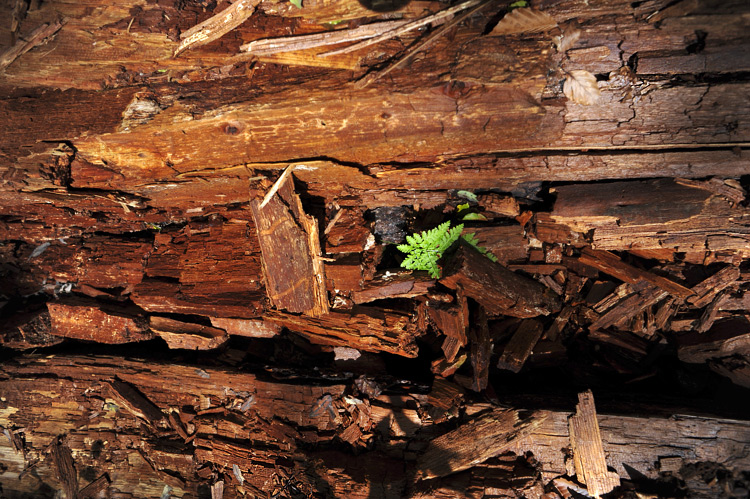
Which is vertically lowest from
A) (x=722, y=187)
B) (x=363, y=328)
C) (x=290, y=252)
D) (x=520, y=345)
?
(x=520, y=345)

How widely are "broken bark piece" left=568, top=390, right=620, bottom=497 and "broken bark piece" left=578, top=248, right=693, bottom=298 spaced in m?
1.13

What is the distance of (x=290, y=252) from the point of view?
3512 mm

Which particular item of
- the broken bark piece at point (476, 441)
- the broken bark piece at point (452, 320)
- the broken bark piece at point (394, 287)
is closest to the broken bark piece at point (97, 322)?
the broken bark piece at point (394, 287)

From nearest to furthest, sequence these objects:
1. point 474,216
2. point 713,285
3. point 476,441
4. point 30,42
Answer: point 476,441, point 713,285, point 30,42, point 474,216

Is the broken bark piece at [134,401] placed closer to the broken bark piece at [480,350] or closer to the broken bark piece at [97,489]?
the broken bark piece at [97,489]

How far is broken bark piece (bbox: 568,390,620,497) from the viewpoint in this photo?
299 centimetres

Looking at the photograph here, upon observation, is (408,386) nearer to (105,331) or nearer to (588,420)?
(588,420)

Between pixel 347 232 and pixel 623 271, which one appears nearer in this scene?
pixel 623 271

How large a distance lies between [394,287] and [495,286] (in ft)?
2.91

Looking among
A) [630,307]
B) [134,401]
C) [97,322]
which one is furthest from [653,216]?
[97,322]

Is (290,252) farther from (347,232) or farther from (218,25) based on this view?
(218,25)

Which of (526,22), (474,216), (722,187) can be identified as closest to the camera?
(526,22)

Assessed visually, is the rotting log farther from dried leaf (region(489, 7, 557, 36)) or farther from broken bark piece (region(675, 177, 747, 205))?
dried leaf (region(489, 7, 557, 36))

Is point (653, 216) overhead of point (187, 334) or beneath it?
overhead
